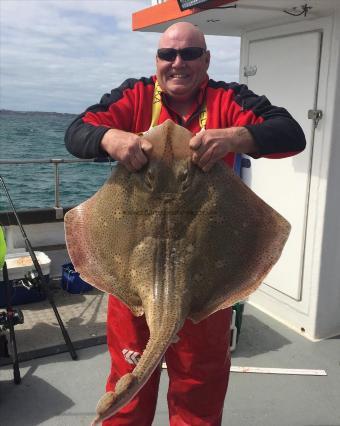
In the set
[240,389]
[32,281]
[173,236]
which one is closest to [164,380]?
[240,389]

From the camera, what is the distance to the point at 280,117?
2318 millimetres

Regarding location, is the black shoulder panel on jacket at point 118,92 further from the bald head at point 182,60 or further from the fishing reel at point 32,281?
the fishing reel at point 32,281

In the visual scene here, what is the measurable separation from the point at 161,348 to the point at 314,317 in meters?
3.32

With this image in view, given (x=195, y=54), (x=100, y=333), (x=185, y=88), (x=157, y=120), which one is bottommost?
(x=100, y=333)

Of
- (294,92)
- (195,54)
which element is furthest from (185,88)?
(294,92)

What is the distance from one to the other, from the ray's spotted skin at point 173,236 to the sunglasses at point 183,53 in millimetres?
529

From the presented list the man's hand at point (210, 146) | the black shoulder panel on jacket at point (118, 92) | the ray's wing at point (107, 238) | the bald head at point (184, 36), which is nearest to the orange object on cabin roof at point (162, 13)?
the black shoulder panel on jacket at point (118, 92)

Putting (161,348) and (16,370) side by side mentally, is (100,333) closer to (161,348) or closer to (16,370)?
(16,370)

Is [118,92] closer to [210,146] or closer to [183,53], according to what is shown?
[183,53]

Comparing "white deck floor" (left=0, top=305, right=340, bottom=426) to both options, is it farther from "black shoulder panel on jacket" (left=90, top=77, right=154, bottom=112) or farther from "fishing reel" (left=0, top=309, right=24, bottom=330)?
"black shoulder panel on jacket" (left=90, top=77, right=154, bottom=112)

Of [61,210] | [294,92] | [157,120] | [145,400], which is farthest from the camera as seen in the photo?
[61,210]

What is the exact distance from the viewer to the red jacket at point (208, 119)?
2227 millimetres

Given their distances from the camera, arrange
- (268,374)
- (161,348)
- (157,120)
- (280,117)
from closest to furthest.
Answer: (161,348) < (280,117) < (157,120) < (268,374)

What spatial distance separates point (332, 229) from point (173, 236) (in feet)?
10.0
